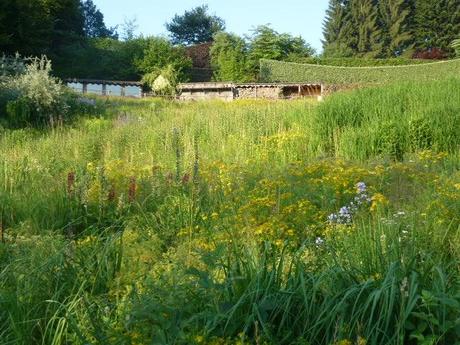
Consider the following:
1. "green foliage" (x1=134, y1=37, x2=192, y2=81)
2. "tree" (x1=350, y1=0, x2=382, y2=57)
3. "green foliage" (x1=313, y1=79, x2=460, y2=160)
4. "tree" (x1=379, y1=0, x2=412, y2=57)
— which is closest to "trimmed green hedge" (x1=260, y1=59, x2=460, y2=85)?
"green foliage" (x1=134, y1=37, x2=192, y2=81)

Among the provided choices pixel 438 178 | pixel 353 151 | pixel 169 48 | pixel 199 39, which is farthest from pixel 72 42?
pixel 438 178

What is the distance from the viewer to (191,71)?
41.9m

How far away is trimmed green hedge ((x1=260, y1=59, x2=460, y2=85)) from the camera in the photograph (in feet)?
106

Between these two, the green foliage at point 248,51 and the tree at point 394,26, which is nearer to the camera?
the green foliage at point 248,51

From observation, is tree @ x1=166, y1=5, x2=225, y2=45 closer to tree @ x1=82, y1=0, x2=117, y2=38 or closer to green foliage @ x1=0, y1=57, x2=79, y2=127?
tree @ x1=82, y1=0, x2=117, y2=38

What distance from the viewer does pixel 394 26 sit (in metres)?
56.5

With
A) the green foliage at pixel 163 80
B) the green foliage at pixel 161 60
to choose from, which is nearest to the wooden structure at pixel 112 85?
the green foliage at pixel 163 80

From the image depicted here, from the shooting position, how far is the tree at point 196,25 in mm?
69625

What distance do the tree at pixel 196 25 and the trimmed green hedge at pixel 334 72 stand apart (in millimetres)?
33589

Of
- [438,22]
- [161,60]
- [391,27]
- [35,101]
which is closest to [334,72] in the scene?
[161,60]

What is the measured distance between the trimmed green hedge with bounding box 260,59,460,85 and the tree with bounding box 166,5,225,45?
3359 cm

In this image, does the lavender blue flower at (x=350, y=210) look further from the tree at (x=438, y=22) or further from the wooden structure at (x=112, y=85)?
the tree at (x=438, y=22)

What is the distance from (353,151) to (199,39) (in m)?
64.8

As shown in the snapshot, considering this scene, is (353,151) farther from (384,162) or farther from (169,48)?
(169,48)
